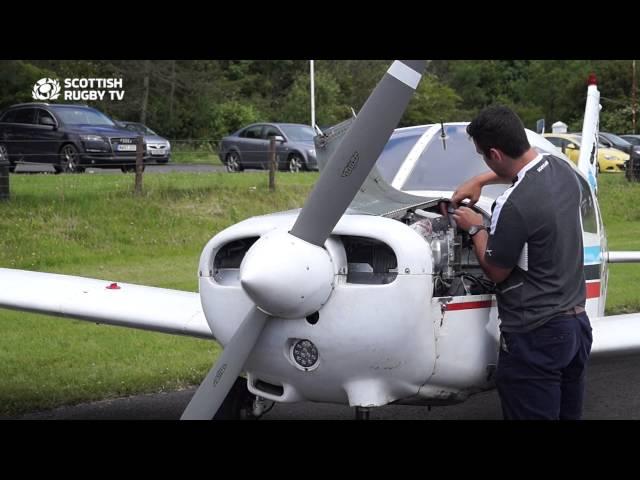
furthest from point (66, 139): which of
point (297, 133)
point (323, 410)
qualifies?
point (323, 410)

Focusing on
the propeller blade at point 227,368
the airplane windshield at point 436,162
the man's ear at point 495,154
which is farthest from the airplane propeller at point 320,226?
the airplane windshield at point 436,162

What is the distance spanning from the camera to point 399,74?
410 cm

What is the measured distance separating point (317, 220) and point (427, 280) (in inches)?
23.2

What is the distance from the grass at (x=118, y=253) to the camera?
7461 millimetres

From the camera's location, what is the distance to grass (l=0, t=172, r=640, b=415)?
294 inches

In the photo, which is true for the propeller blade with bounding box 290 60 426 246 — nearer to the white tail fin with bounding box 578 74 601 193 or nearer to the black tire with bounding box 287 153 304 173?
the white tail fin with bounding box 578 74 601 193

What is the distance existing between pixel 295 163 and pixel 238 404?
17.6m

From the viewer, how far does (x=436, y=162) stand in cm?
580

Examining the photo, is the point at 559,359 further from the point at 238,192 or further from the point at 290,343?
the point at 238,192

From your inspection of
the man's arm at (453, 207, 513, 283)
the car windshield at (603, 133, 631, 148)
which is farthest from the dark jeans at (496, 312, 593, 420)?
the car windshield at (603, 133, 631, 148)

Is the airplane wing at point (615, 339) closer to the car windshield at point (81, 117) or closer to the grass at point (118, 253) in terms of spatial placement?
the grass at point (118, 253)

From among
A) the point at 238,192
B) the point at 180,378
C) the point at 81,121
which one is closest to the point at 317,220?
the point at 180,378

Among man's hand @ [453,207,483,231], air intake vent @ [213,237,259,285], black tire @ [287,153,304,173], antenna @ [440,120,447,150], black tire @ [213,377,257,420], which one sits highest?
antenna @ [440,120,447,150]

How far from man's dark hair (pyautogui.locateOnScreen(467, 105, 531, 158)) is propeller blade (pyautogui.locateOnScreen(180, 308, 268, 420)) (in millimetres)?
1334
